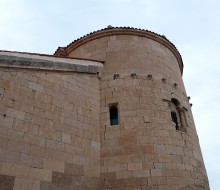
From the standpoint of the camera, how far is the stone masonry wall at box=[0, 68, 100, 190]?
5.07 metres

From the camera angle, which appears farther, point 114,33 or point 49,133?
point 114,33

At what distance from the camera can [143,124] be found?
22.3 feet

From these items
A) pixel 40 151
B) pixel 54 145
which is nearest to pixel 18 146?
pixel 40 151

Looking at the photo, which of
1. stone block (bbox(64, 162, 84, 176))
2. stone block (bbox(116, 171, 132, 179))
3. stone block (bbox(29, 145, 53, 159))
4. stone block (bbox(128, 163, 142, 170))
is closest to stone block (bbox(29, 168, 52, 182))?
stone block (bbox(29, 145, 53, 159))

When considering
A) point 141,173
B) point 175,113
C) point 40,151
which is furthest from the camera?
point 175,113

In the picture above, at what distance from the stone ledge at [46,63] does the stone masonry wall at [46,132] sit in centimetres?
14

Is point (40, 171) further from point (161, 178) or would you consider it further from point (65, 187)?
point (161, 178)

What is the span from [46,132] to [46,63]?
2.01m

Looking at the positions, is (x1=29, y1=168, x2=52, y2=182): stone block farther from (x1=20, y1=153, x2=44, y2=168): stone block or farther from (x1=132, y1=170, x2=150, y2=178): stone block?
(x1=132, y1=170, x2=150, y2=178): stone block

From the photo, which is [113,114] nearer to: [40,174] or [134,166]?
[134,166]

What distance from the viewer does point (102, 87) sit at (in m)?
7.77

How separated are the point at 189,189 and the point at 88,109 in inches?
134

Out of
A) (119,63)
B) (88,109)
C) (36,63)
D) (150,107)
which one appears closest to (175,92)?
(150,107)

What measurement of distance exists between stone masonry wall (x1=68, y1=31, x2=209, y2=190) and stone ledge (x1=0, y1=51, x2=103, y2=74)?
2.06ft
